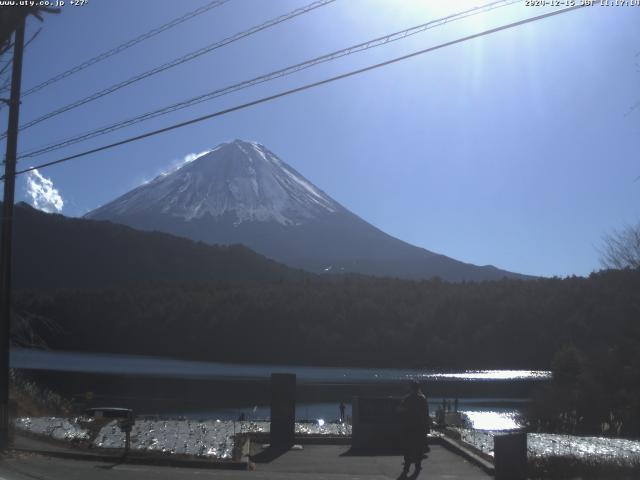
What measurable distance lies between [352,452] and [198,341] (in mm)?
97616

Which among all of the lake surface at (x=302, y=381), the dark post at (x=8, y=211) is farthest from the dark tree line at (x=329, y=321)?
the dark post at (x=8, y=211)

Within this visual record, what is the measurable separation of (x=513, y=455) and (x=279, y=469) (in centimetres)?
384

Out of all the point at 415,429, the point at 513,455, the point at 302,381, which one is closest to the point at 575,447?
the point at 513,455

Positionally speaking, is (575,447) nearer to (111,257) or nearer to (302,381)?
(302,381)

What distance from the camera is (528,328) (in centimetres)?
8788

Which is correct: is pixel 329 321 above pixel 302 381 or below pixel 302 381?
above

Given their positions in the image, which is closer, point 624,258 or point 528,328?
point 624,258

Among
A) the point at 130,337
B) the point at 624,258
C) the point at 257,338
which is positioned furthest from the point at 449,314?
the point at 624,258

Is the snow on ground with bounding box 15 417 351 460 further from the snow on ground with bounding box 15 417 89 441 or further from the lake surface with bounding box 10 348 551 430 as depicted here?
the lake surface with bounding box 10 348 551 430

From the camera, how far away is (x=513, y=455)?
11.3 meters

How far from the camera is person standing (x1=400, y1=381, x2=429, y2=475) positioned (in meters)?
11.9

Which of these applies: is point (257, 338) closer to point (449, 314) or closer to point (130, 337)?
point (130, 337)

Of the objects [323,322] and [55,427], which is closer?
[55,427]

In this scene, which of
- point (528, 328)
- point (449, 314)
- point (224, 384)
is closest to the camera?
point (224, 384)
